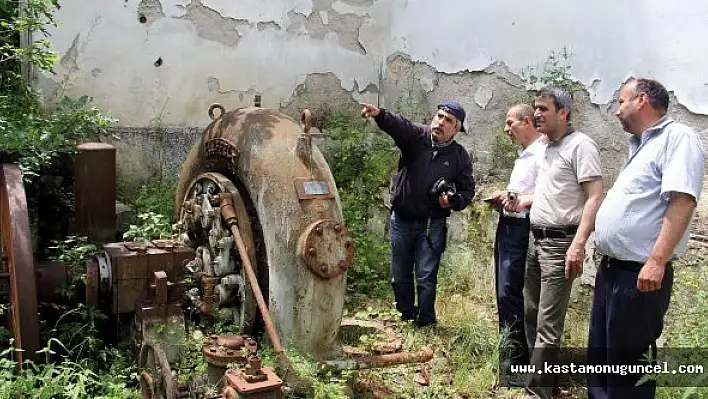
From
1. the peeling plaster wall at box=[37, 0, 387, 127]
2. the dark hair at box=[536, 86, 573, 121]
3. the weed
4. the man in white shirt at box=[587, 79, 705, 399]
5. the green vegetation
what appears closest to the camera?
the man in white shirt at box=[587, 79, 705, 399]

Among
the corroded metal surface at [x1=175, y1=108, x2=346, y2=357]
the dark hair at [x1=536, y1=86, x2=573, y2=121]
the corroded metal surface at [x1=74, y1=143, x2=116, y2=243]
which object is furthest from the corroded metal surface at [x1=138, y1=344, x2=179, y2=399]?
the dark hair at [x1=536, y1=86, x2=573, y2=121]

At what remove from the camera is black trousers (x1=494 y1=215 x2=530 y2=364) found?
4.12 meters

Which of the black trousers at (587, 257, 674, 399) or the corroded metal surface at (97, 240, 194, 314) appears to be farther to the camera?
the corroded metal surface at (97, 240, 194, 314)

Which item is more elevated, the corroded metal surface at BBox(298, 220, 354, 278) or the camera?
the camera

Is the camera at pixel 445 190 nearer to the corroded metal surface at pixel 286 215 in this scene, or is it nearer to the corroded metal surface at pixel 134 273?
the corroded metal surface at pixel 286 215

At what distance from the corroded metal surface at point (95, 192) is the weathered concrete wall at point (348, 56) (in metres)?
2.12

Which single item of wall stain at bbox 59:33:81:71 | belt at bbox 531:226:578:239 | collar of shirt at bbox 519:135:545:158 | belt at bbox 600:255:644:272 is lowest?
belt at bbox 600:255:644:272

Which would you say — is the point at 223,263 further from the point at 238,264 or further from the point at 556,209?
the point at 556,209

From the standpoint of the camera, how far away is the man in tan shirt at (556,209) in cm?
368

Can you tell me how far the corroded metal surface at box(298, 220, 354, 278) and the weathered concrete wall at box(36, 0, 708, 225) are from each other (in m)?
2.33

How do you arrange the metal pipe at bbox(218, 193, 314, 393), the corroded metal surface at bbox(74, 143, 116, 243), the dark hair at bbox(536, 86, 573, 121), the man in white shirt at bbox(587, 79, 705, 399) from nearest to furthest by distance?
the man in white shirt at bbox(587, 79, 705, 399), the metal pipe at bbox(218, 193, 314, 393), the dark hair at bbox(536, 86, 573, 121), the corroded metal surface at bbox(74, 143, 116, 243)

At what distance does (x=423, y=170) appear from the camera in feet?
15.0

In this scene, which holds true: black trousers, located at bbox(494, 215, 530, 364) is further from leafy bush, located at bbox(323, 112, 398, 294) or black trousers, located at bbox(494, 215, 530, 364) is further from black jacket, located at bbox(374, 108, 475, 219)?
leafy bush, located at bbox(323, 112, 398, 294)

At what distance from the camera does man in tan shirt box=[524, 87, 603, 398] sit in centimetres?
368
